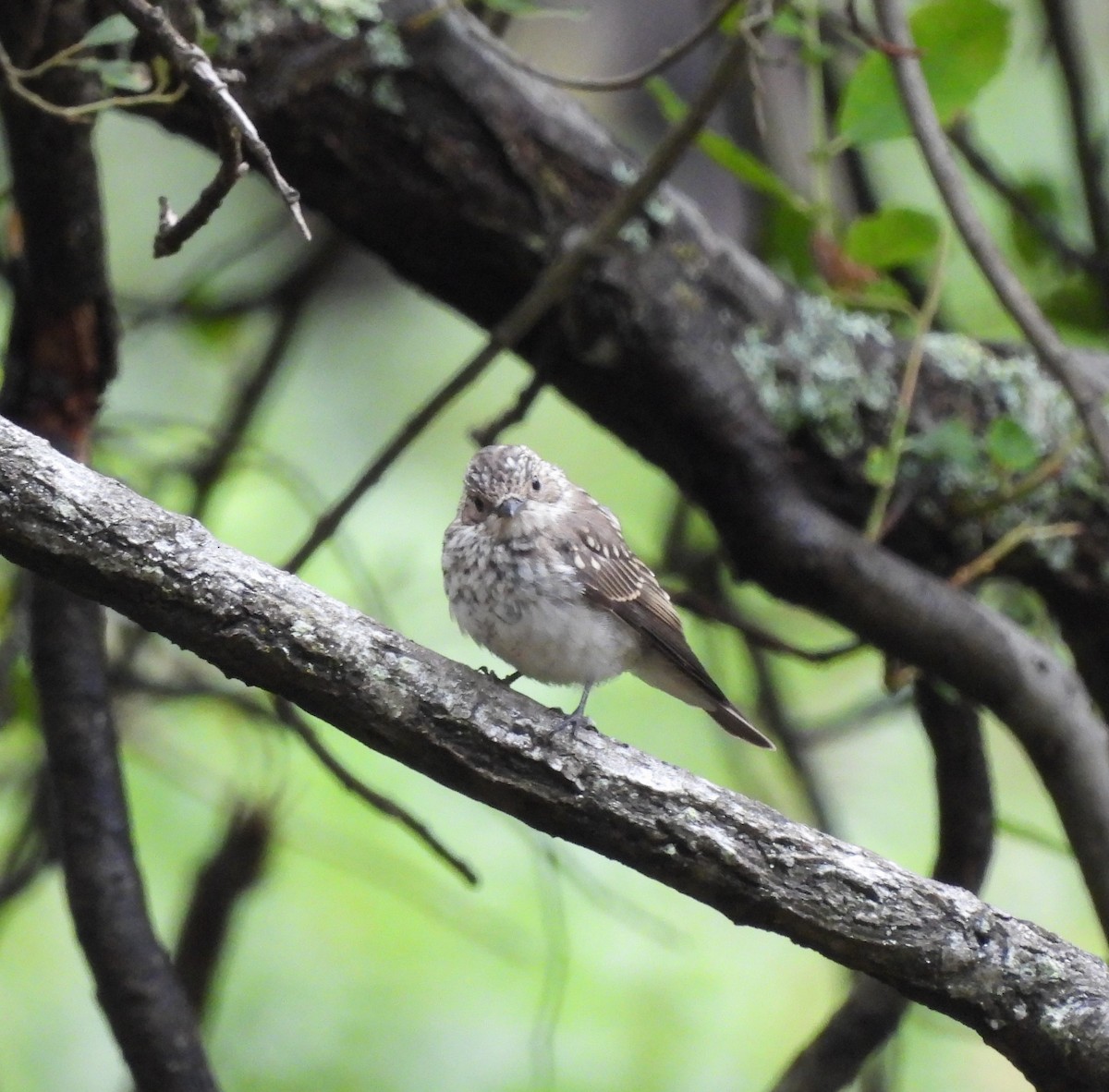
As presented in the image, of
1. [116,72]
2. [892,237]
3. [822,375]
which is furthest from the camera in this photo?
[822,375]

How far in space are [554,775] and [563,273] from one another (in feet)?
4.26

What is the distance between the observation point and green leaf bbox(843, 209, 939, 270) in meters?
3.17

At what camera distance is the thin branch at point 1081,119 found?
396cm

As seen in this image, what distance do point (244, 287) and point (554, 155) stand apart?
166 centimetres

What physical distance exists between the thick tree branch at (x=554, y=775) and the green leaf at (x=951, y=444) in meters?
1.35

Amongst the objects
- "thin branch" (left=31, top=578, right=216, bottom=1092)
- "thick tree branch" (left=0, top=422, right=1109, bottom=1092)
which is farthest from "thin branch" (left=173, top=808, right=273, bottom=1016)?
"thick tree branch" (left=0, top=422, right=1109, bottom=1092)

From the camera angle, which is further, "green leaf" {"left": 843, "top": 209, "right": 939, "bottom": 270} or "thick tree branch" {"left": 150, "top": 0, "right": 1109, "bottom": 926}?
"green leaf" {"left": 843, "top": 209, "right": 939, "bottom": 270}

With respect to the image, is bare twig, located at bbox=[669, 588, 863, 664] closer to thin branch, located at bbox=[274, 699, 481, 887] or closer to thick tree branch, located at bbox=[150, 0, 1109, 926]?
thick tree branch, located at bbox=[150, 0, 1109, 926]

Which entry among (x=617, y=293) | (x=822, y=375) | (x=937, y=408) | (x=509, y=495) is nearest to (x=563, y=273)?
(x=617, y=293)

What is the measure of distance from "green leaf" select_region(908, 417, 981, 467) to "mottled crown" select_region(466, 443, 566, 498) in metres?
0.90

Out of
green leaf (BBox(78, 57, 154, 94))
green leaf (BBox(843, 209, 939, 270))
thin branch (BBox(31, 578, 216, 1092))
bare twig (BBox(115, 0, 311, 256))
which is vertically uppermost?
green leaf (BBox(843, 209, 939, 270))

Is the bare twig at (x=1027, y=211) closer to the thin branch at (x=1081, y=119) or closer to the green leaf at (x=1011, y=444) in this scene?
the thin branch at (x=1081, y=119)

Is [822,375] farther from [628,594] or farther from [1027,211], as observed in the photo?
[1027,211]

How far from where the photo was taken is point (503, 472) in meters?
3.04
